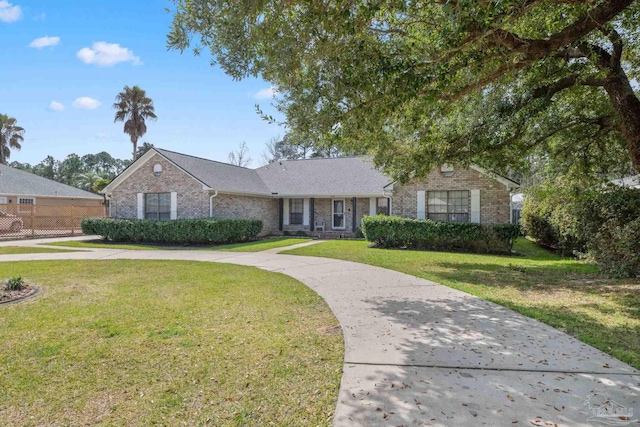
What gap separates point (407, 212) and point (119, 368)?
594 inches

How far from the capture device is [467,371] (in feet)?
11.7

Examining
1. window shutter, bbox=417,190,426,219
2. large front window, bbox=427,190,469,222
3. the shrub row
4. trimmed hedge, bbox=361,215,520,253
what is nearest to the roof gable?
window shutter, bbox=417,190,426,219

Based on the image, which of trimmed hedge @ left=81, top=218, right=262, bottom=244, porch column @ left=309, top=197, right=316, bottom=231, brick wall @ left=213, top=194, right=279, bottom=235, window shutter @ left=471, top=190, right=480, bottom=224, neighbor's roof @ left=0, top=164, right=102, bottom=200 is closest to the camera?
window shutter @ left=471, top=190, right=480, bottom=224

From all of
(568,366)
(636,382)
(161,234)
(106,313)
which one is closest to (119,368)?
(106,313)

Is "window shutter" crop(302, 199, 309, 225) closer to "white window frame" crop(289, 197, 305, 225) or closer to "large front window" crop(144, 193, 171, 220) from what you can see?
"white window frame" crop(289, 197, 305, 225)

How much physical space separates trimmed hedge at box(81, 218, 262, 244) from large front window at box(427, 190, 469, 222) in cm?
886

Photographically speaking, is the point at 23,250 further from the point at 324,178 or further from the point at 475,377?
the point at 475,377

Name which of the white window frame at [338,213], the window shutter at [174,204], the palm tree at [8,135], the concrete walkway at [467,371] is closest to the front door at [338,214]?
the white window frame at [338,213]

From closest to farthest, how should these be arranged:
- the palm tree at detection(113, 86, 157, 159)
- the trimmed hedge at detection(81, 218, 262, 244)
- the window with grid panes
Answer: the trimmed hedge at detection(81, 218, 262, 244) < the window with grid panes < the palm tree at detection(113, 86, 157, 159)

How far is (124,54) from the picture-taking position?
37.3ft

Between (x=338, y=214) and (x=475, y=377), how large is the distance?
18.4 metres

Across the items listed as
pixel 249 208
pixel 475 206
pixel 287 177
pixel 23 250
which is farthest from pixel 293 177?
pixel 23 250

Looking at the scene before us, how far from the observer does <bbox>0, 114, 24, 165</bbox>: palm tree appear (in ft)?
131

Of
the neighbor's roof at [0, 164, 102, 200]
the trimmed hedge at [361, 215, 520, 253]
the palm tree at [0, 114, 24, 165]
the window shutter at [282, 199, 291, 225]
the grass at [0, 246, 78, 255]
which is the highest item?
the palm tree at [0, 114, 24, 165]
